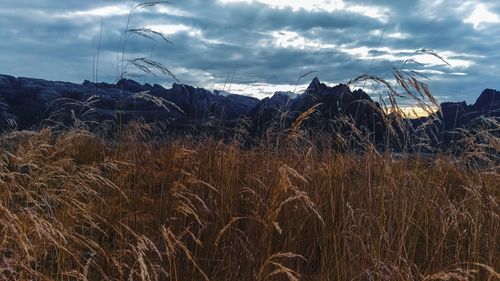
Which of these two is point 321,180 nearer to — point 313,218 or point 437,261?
point 313,218

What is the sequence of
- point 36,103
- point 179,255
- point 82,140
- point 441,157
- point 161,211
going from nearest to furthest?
point 179,255
point 161,211
point 441,157
point 82,140
point 36,103

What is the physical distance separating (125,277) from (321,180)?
6.48 feet

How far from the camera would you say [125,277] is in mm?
2787

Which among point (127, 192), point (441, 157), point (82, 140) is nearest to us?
point (127, 192)

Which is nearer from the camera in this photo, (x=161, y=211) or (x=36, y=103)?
(x=161, y=211)

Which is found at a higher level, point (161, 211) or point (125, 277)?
point (161, 211)

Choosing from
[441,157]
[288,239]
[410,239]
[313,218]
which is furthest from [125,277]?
[441,157]

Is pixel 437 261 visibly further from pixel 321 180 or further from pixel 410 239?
pixel 321 180

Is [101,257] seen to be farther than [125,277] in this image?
Yes

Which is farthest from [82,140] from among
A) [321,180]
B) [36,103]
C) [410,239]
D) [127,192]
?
[36,103]

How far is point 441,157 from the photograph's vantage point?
17.1 ft

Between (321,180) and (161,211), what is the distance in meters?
1.43

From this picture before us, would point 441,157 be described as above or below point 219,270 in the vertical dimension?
above

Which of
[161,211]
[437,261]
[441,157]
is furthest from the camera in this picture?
[441,157]
